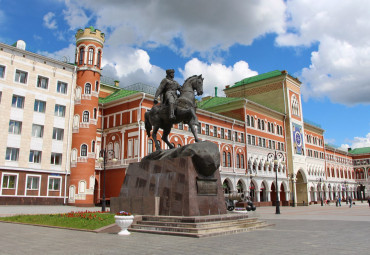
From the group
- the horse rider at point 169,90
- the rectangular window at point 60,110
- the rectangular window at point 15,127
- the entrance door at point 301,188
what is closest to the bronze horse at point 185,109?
the horse rider at point 169,90

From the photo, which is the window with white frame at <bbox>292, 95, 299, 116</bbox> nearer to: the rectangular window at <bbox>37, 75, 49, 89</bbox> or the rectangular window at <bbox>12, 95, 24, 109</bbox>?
the rectangular window at <bbox>37, 75, 49, 89</bbox>

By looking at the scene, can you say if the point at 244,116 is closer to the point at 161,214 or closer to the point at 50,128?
the point at 50,128

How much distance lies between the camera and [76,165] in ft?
119

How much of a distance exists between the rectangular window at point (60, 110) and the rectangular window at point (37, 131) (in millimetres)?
2350

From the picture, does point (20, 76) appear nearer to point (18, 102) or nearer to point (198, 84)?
point (18, 102)

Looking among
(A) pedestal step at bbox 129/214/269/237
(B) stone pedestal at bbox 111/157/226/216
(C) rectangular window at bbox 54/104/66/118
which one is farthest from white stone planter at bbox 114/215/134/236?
(C) rectangular window at bbox 54/104/66/118

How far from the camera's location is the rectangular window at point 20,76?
3375cm

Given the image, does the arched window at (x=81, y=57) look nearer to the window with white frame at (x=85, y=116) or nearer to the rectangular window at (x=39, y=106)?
the window with white frame at (x=85, y=116)

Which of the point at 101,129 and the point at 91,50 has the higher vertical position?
the point at 91,50

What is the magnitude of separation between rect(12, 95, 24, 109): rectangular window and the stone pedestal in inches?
985

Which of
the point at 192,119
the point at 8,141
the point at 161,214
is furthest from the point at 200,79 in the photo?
the point at 8,141

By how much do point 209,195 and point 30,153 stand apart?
2744 cm

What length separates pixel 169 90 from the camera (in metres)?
14.0

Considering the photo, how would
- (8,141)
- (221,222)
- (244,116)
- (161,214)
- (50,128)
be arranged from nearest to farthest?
(221,222) < (161,214) < (8,141) < (50,128) < (244,116)
